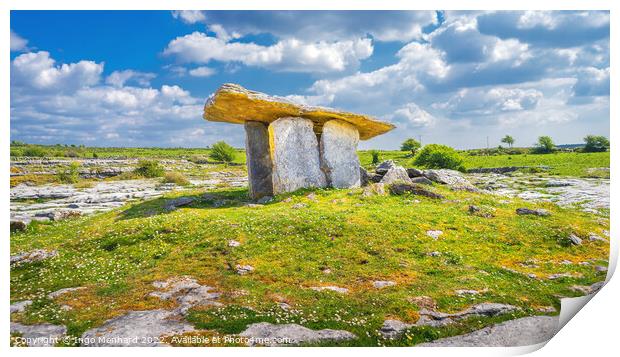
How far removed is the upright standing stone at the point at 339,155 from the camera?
77.1 feet

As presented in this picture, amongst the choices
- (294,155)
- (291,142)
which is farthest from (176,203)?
(291,142)

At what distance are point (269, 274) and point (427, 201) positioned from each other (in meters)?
11.3

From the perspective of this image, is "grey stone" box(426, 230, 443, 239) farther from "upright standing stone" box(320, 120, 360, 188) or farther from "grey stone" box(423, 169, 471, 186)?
"grey stone" box(423, 169, 471, 186)

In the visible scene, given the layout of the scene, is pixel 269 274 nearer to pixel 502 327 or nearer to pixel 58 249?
pixel 502 327

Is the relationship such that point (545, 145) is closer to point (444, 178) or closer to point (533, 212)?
point (444, 178)

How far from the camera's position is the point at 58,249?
43.9 ft

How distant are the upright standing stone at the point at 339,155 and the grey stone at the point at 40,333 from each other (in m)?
16.6

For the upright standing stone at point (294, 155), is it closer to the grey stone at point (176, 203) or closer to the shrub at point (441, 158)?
the grey stone at point (176, 203)

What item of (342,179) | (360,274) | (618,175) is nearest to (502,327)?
(360,274)

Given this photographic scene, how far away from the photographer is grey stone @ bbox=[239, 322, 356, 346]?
8.12 m

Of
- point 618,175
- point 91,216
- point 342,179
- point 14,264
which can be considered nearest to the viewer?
point 14,264

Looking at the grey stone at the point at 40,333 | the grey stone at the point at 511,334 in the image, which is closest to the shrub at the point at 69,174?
the grey stone at the point at 40,333

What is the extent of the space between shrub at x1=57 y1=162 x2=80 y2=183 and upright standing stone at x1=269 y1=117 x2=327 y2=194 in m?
22.5

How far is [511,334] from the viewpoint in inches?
342
